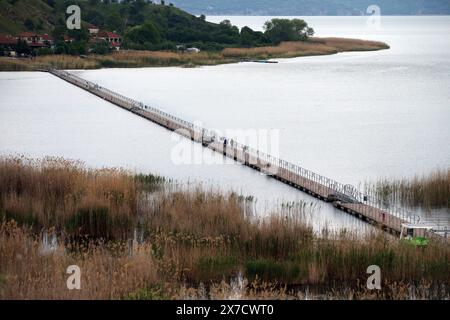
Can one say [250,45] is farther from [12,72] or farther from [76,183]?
[76,183]

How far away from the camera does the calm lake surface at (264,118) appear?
3603cm

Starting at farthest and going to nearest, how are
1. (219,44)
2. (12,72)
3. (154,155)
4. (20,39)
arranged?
(219,44) < (20,39) < (12,72) < (154,155)

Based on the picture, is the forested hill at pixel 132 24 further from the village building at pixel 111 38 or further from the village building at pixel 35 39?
the village building at pixel 35 39

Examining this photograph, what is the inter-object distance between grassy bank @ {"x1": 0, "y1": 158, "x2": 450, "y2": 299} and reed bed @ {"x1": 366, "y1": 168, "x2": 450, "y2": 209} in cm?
623

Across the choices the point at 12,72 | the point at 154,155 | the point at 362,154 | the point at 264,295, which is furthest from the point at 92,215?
the point at 12,72

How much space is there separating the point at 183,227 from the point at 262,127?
31377 millimetres

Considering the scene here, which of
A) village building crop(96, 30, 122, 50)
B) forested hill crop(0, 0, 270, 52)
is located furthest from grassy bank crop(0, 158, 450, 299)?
village building crop(96, 30, 122, 50)

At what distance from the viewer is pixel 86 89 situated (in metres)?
70.9

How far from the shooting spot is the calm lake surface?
36.0 metres

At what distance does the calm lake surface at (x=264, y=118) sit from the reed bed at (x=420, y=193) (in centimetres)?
142

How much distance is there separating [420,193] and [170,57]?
267 ft
